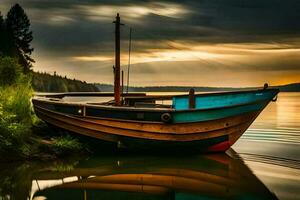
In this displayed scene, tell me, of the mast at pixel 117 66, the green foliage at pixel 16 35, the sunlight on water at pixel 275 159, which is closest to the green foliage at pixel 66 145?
the mast at pixel 117 66

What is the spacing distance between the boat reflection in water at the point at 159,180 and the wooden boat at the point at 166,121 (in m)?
0.64

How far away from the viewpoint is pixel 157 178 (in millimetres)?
13531

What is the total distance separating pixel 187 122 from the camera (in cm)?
1650

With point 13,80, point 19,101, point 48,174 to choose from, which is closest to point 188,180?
point 48,174

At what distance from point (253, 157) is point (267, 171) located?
309cm

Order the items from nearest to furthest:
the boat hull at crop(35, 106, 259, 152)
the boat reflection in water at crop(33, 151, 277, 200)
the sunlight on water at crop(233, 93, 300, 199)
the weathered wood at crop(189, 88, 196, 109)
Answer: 1. the boat reflection in water at crop(33, 151, 277, 200)
2. the sunlight on water at crop(233, 93, 300, 199)
3. the boat hull at crop(35, 106, 259, 152)
4. the weathered wood at crop(189, 88, 196, 109)

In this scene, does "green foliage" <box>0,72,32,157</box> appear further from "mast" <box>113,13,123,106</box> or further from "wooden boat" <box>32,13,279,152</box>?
"mast" <box>113,13,123,106</box>

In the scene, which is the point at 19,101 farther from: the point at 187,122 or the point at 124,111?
the point at 187,122

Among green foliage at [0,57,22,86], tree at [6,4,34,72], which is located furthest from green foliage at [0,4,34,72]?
green foliage at [0,57,22,86]

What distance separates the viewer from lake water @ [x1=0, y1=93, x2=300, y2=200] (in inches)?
460

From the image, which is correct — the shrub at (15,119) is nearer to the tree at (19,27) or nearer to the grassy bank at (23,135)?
the grassy bank at (23,135)

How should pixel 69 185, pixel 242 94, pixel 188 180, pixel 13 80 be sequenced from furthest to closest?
pixel 13 80
pixel 242 94
pixel 188 180
pixel 69 185

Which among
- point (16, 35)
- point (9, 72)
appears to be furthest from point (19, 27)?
point (9, 72)

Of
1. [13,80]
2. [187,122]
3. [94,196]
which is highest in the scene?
[13,80]
